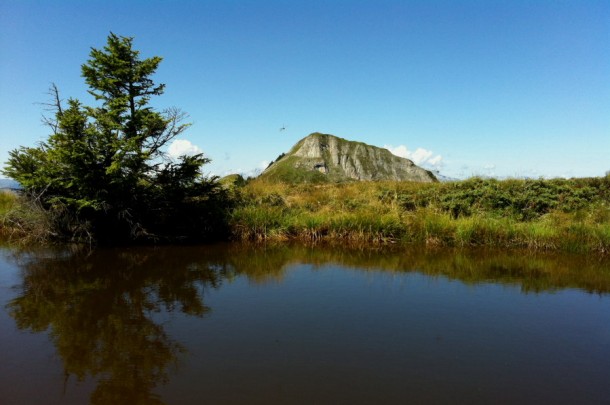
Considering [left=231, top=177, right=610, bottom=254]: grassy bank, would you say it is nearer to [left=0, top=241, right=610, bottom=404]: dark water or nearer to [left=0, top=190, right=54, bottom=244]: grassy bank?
[left=0, top=241, right=610, bottom=404]: dark water

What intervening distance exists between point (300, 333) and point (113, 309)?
3.12m

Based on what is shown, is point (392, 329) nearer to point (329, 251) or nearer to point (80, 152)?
point (329, 251)

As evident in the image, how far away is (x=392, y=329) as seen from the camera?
5.79m

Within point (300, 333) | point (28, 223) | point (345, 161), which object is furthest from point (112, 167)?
point (345, 161)

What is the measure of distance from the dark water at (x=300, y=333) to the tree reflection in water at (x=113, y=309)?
0.03m

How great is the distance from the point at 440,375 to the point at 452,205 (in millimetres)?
11618

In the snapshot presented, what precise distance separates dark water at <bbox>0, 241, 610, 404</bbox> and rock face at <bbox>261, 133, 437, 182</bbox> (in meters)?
102

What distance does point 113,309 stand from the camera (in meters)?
6.42

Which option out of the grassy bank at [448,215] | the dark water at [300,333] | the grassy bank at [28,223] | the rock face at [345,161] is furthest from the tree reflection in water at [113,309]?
the rock face at [345,161]

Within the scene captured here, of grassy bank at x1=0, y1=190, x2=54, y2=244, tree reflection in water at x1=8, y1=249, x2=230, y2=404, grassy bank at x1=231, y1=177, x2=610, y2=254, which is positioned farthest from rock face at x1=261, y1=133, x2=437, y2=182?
tree reflection in water at x1=8, y1=249, x2=230, y2=404

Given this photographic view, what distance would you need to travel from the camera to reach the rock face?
Result: 116m

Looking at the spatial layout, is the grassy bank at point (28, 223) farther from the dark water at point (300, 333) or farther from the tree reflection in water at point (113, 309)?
the dark water at point (300, 333)

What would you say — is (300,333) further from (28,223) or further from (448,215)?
(28,223)

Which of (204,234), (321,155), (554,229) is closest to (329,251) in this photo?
(204,234)
